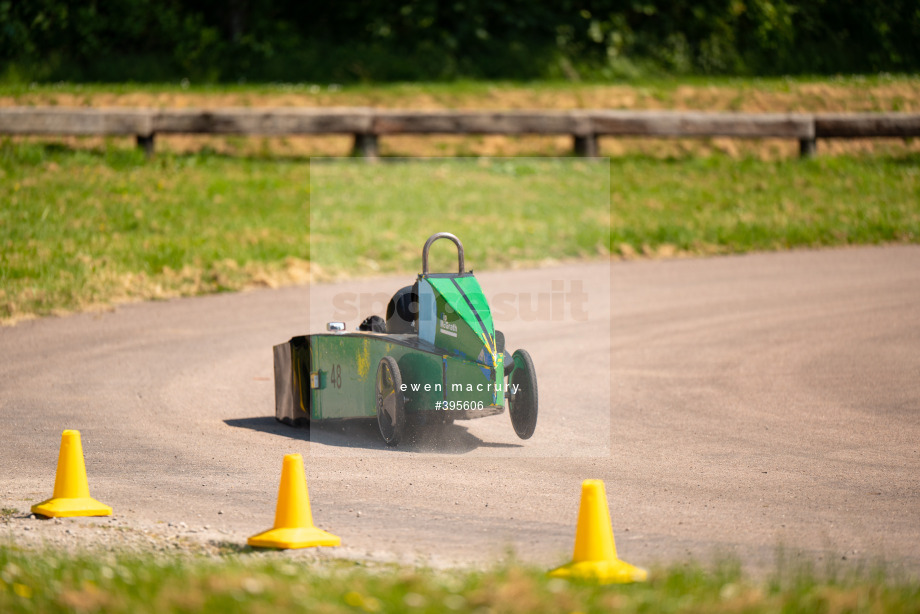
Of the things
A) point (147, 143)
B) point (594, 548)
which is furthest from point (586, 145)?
point (594, 548)

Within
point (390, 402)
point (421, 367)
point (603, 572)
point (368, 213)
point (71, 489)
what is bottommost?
point (603, 572)

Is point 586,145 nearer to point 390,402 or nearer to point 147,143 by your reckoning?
point 147,143

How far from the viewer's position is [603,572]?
4.69 metres

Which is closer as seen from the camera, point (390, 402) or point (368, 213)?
point (390, 402)

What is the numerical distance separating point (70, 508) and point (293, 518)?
1467 millimetres

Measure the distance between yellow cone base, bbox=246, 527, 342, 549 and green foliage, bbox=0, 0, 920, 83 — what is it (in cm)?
2168

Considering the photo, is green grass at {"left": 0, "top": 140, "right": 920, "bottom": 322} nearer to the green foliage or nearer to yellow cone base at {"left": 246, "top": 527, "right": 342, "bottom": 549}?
the green foliage

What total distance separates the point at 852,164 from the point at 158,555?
18.9 m

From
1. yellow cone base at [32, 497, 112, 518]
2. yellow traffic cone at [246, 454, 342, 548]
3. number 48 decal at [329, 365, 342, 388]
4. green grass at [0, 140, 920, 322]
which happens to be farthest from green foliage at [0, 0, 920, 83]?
yellow traffic cone at [246, 454, 342, 548]

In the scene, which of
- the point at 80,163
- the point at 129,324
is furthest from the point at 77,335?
the point at 80,163

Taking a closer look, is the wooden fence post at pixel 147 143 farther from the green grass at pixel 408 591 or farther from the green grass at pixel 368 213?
the green grass at pixel 408 591

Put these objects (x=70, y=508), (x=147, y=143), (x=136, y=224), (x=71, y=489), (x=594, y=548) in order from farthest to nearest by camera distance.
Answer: (x=147, y=143) < (x=136, y=224) < (x=71, y=489) < (x=70, y=508) < (x=594, y=548)

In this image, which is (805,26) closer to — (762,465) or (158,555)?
(762,465)

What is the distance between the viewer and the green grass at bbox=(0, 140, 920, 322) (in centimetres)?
1482
